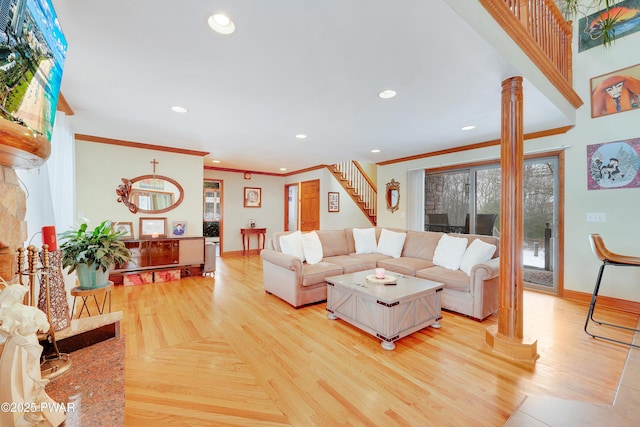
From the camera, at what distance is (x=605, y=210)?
3.21 meters

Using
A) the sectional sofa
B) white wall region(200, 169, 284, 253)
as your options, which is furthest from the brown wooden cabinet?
white wall region(200, 169, 284, 253)

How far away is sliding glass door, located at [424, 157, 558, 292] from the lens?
3.77 metres

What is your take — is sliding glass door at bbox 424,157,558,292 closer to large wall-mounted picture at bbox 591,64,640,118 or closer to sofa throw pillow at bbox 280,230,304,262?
large wall-mounted picture at bbox 591,64,640,118

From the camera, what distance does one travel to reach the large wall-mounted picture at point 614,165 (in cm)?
300

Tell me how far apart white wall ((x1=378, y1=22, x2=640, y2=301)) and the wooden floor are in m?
0.51

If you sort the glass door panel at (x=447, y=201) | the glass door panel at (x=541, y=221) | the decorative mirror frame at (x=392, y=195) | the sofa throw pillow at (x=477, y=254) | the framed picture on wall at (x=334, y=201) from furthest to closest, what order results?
the framed picture on wall at (x=334, y=201), the decorative mirror frame at (x=392, y=195), the glass door panel at (x=447, y=201), the glass door panel at (x=541, y=221), the sofa throw pillow at (x=477, y=254)

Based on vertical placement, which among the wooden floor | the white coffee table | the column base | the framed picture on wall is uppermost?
the framed picture on wall

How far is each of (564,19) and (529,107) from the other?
1.58 m

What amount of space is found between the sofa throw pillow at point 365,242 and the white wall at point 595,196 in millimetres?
2564

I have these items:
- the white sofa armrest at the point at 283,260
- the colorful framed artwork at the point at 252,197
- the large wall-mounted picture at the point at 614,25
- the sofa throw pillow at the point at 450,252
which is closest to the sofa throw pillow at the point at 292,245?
the white sofa armrest at the point at 283,260

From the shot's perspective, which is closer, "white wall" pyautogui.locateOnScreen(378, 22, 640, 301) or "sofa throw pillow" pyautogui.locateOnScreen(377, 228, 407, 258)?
"white wall" pyautogui.locateOnScreen(378, 22, 640, 301)

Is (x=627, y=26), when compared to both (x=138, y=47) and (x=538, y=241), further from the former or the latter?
(x=138, y=47)

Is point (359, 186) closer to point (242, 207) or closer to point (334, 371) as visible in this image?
point (242, 207)

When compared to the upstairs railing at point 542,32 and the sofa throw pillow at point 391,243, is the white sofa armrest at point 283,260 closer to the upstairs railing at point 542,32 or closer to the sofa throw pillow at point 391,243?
the sofa throw pillow at point 391,243
